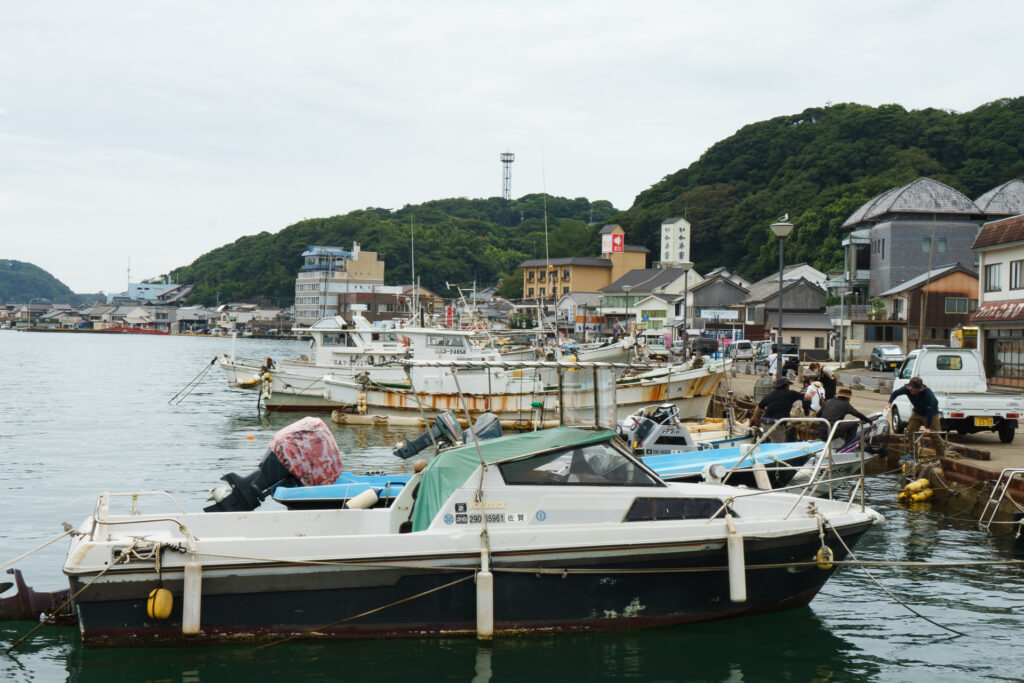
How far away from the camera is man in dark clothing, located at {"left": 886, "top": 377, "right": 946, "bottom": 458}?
56.6ft

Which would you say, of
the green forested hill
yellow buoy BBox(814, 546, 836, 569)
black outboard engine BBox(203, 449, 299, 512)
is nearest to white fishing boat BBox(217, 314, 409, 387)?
black outboard engine BBox(203, 449, 299, 512)

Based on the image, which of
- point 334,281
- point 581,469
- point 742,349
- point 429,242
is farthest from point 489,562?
point 334,281

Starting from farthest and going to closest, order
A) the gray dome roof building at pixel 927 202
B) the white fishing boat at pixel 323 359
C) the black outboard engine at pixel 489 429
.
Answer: the gray dome roof building at pixel 927 202 < the white fishing boat at pixel 323 359 < the black outboard engine at pixel 489 429

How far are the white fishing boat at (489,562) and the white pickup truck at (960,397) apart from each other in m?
10.2

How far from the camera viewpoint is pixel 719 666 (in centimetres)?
872

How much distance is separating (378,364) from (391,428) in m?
5.37

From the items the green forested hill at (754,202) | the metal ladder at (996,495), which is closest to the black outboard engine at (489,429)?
the metal ladder at (996,495)

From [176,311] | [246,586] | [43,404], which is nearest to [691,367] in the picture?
[246,586]

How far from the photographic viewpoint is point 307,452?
37.6 feet

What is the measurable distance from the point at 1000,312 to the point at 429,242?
359ft

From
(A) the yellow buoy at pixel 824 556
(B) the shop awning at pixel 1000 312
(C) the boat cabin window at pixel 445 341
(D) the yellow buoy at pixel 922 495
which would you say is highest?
(B) the shop awning at pixel 1000 312

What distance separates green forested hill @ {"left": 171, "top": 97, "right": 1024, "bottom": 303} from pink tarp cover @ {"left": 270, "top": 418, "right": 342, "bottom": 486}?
80826 millimetres

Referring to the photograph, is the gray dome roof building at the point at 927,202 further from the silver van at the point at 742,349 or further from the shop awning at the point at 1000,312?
the shop awning at the point at 1000,312

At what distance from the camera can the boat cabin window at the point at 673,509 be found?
28.6 feet
